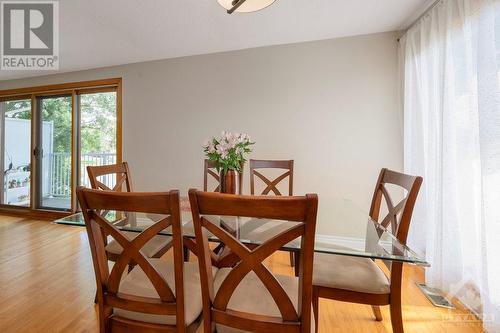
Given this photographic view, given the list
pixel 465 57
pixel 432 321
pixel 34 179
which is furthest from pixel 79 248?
pixel 465 57

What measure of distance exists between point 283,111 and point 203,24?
4.19ft

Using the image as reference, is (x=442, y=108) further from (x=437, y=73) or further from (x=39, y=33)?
(x=39, y=33)

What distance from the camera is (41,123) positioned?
13.3 ft

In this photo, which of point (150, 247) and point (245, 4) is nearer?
point (245, 4)

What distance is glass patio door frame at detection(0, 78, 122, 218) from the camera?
3535mm

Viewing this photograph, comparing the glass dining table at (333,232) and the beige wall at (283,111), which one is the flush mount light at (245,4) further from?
the beige wall at (283,111)

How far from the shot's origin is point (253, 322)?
0.84m

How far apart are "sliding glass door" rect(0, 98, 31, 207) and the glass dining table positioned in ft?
13.1

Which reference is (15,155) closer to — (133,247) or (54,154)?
(54,154)

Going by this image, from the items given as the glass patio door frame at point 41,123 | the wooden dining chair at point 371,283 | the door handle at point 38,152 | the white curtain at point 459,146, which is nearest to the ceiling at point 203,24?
the white curtain at point 459,146

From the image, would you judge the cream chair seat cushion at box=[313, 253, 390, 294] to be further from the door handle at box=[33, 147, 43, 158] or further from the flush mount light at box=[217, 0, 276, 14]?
the door handle at box=[33, 147, 43, 158]

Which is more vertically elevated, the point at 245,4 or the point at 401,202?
the point at 245,4

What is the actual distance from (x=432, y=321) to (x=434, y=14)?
2.36 metres

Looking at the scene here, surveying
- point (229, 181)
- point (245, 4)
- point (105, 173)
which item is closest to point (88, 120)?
point (105, 173)
